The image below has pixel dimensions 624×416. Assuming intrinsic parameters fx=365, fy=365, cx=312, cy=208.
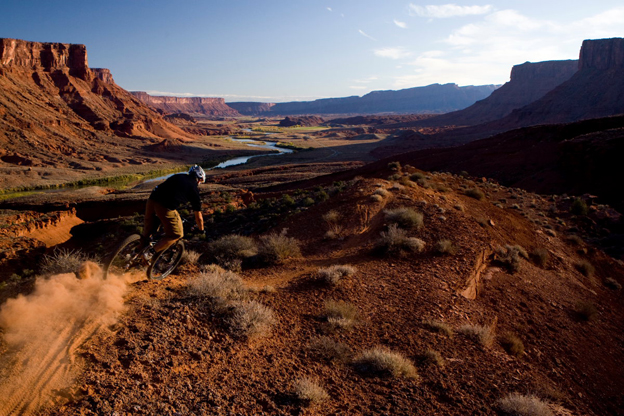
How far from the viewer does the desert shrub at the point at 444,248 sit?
347 inches

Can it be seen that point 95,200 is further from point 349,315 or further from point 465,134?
point 465,134

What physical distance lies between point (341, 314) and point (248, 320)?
159 centimetres

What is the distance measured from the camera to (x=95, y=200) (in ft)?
103

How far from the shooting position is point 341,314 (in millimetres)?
5707

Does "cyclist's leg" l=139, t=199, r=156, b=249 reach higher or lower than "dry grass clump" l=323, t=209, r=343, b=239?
A: higher

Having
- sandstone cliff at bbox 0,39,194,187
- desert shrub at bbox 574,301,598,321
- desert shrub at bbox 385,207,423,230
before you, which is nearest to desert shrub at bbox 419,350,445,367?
desert shrub at bbox 385,207,423,230

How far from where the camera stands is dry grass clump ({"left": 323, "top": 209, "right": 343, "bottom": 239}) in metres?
10.3

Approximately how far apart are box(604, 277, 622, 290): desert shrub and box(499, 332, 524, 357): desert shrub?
6995mm

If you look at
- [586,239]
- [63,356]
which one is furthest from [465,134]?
[63,356]

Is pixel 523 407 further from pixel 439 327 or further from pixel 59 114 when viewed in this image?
pixel 59 114

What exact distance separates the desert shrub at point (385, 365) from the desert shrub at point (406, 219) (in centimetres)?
540

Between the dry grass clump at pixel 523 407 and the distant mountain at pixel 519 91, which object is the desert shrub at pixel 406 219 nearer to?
the dry grass clump at pixel 523 407

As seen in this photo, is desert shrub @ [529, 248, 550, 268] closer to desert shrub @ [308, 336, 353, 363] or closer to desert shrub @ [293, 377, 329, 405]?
desert shrub @ [308, 336, 353, 363]

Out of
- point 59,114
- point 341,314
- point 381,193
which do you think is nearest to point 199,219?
point 341,314
